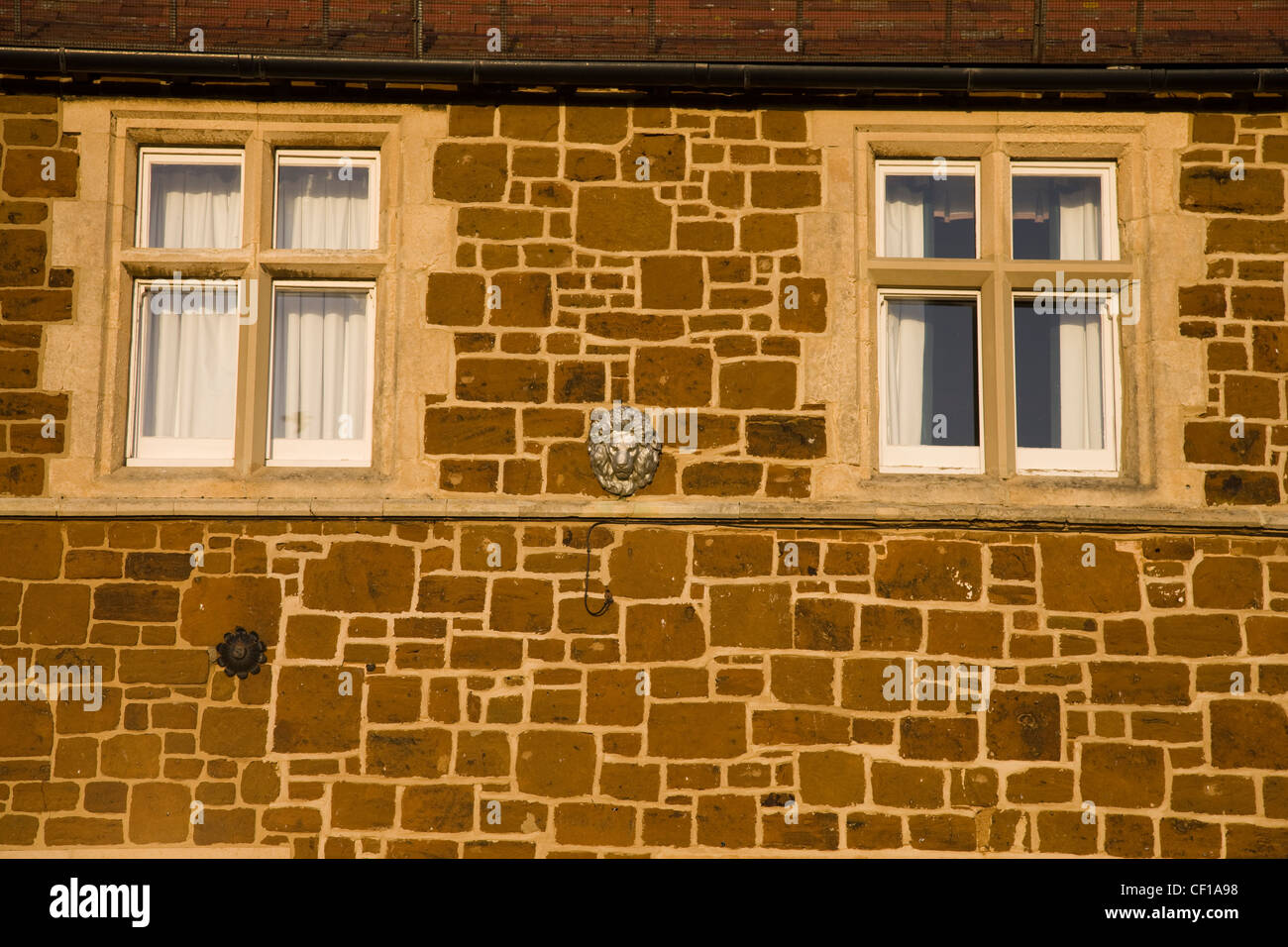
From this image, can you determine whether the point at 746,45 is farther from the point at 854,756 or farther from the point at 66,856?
the point at 66,856

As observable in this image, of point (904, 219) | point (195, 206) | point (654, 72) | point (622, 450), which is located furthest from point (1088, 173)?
point (195, 206)

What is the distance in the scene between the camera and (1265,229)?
6238mm

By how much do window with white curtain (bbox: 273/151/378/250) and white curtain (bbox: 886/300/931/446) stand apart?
105 inches

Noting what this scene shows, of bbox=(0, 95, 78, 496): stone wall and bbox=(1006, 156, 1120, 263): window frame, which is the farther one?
bbox=(1006, 156, 1120, 263): window frame

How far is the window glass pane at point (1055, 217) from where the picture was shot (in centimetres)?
641

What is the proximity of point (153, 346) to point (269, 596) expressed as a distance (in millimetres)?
1451

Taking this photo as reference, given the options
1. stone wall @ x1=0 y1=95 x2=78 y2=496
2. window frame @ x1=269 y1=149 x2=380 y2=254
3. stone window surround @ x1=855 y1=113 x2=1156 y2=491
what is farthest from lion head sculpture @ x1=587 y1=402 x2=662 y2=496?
stone wall @ x1=0 y1=95 x2=78 y2=496

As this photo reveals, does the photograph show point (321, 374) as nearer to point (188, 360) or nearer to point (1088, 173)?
point (188, 360)

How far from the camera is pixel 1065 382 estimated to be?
636 cm

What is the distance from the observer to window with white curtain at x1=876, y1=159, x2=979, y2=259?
6.40 m

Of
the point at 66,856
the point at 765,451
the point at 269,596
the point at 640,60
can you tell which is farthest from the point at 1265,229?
the point at 66,856

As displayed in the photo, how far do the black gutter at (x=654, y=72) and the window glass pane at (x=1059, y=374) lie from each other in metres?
1.08

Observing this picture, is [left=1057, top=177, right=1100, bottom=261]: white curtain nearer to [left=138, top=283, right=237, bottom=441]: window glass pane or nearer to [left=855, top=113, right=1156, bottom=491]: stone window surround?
[left=855, top=113, right=1156, bottom=491]: stone window surround

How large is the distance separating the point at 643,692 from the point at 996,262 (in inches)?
108
